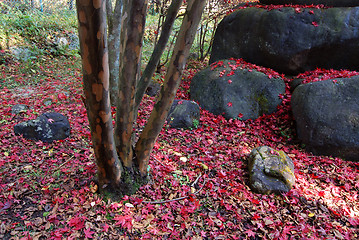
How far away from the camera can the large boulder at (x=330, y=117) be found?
468cm

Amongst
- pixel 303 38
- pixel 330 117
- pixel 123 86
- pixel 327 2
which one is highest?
pixel 327 2

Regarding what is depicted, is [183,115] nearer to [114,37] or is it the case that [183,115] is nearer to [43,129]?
[114,37]

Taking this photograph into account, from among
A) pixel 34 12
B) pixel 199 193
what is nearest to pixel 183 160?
pixel 199 193

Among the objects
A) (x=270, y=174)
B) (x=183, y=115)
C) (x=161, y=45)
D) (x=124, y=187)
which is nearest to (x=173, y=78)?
(x=161, y=45)

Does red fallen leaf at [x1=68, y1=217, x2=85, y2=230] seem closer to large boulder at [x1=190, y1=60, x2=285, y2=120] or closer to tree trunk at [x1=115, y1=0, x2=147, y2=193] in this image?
tree trunk at [x1=115, y1=0, x2=147, y2=193]

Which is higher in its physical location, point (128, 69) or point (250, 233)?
point (128, 69)

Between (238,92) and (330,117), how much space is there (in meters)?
2.24

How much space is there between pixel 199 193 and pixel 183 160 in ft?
2.69

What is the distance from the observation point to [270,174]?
3.56 m

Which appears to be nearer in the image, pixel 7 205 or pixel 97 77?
pixel 97 77

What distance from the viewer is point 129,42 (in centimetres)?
224

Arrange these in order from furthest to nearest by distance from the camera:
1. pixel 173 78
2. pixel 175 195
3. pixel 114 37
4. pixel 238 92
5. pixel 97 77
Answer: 1. pixel 238 92
2. pixel 114 37
3. pixel 175 195
4. pixel 173 78
5. pixel 97 77

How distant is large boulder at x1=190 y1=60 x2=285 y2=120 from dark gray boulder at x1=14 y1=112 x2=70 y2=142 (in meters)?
3.62

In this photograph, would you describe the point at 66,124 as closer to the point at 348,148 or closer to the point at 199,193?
the point at 199,193
